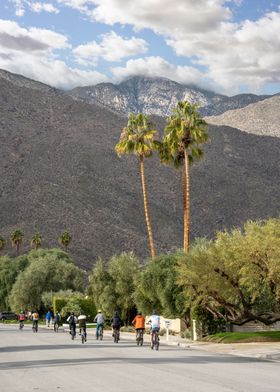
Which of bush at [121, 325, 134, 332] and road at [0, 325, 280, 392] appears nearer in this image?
road at [0, 325, 280, 392]

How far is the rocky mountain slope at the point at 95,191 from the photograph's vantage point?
142m

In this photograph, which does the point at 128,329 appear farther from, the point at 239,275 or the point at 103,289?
the point at 239,275

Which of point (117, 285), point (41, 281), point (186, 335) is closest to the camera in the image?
point (186, 335)

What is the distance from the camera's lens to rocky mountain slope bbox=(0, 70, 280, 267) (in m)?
142

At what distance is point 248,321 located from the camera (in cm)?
3681

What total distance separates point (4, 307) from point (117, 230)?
44251mm

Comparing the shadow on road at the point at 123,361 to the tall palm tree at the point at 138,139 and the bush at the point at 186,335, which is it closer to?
the bush at the point at 186,335

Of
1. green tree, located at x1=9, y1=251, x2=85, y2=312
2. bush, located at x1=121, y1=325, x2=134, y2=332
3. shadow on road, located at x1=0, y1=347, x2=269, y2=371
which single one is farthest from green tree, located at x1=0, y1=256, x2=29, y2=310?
shadow on road, located at x1=0, y1=347, x2=269, y2=371

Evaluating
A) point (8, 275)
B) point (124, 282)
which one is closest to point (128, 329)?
point (124, 282)

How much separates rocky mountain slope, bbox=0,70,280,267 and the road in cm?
10788

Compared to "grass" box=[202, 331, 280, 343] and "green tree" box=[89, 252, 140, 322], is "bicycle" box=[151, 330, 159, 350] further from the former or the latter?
"green tree" box=[89, 252, 140, 322]

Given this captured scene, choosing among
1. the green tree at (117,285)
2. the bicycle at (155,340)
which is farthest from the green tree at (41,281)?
the bicycle at (155,340)

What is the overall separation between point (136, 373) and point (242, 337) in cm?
1645

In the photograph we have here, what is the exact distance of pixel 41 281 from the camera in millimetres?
89000
